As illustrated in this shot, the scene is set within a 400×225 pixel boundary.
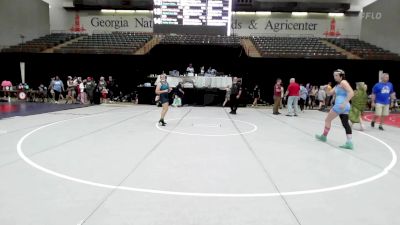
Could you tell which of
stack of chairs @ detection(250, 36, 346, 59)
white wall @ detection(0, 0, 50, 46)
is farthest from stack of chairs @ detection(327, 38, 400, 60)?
white wall @ detection(0, 0, 50, 46)

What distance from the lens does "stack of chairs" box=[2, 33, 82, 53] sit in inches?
921

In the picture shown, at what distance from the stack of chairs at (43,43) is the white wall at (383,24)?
2661 centimetres

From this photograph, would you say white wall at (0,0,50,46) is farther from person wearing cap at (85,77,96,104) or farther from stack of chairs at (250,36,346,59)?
stack of chairs at (250,36,346,59)

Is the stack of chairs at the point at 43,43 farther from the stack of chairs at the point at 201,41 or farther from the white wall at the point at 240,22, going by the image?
the stack of chairs at the point at 201,41

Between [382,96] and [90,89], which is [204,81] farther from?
[382,96]

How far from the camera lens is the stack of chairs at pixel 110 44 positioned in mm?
23203

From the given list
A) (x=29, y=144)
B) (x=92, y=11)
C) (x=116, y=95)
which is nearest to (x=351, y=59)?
(x=116, y=95)

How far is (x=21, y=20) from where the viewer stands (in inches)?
1007

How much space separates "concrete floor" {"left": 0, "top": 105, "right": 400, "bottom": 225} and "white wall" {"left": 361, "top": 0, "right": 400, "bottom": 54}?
21.0 metres

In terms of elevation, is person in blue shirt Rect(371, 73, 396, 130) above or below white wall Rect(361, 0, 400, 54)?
below

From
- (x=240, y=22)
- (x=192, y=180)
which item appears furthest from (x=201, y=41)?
(x=192, y=180)

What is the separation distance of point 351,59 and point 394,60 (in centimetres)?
306

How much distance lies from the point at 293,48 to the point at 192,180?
2237 centimetres

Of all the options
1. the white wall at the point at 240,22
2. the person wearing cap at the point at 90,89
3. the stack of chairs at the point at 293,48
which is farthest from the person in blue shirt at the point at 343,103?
the white wall at the point at 240,22
